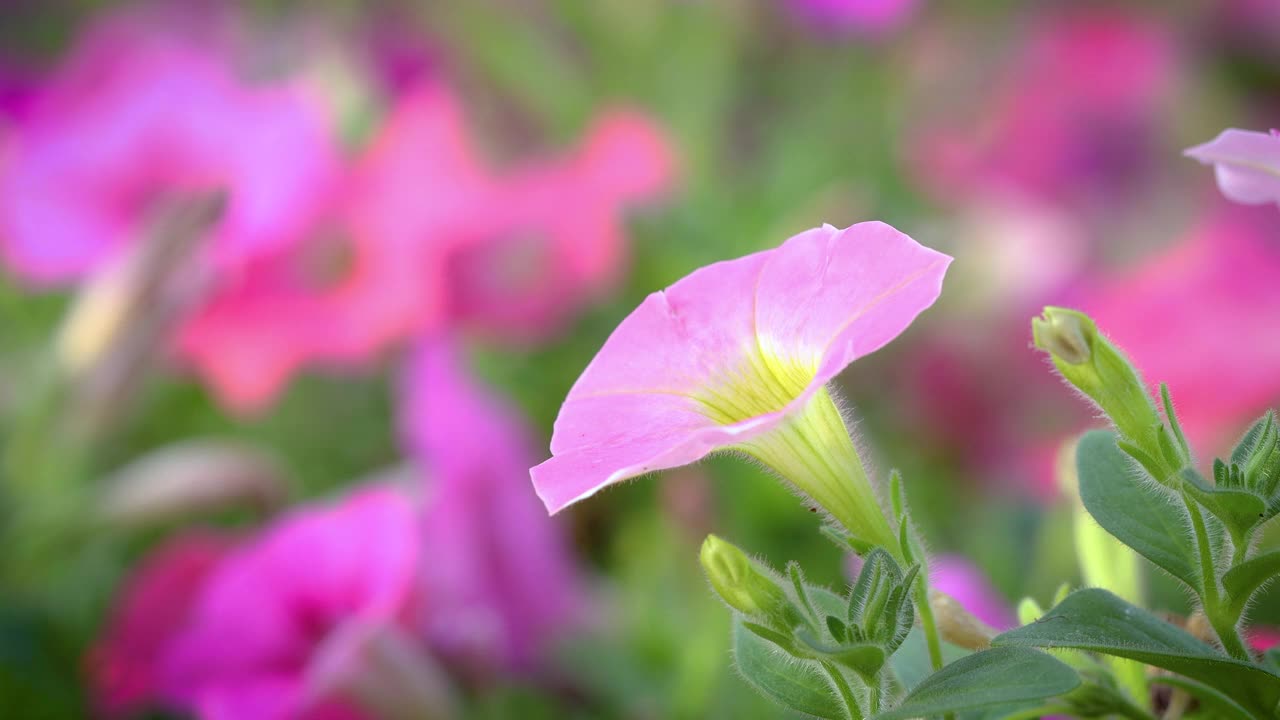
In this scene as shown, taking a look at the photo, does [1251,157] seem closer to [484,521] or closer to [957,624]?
[957,624]

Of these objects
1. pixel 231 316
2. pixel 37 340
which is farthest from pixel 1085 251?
pixel 37 340

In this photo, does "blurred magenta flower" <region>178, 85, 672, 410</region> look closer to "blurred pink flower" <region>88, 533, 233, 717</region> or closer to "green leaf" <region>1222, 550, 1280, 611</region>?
"blurred pink flower" <region>88, 533, 233, 717</region>

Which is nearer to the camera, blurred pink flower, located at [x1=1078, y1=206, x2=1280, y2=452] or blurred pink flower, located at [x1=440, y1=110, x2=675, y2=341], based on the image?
blurred pink flower, located at [x1=1078, y1=206, x2=1280, y2=452]

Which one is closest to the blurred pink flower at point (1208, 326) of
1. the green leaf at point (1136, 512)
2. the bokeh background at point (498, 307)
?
the bokeh background at point (498, 307)

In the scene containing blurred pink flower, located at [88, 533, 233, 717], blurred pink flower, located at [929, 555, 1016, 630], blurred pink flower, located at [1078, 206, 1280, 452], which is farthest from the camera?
blurred pink flower, located at [1078, 206, 1280, 452]

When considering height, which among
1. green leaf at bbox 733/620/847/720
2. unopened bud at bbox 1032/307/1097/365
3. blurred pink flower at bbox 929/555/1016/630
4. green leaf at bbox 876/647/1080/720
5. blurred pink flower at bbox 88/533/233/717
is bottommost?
blurred pink flower at bbox 88/533/233/717

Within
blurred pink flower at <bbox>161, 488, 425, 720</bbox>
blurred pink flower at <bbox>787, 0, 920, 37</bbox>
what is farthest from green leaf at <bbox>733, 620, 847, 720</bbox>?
blurred pink flower at <bbox>787, 0, 920, 37</bbox>

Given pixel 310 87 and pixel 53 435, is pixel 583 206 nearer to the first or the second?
pixel 310 87

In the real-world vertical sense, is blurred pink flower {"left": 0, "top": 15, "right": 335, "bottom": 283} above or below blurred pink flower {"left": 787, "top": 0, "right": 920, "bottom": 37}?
below
